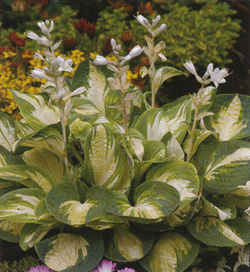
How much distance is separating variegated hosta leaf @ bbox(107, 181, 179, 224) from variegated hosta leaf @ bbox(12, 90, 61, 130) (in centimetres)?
49

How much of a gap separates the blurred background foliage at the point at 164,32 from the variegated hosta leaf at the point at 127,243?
129 centimetres

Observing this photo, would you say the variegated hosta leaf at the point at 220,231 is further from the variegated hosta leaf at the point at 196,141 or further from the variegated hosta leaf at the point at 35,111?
the variegated hosta leaf at the point at 35,111

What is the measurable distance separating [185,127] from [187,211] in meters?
0.36

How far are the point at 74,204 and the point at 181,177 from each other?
40 cm

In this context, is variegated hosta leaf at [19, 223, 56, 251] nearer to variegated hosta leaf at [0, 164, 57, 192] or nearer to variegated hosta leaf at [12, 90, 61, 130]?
variegated hosta leaf at [0, 164, 57, 192]

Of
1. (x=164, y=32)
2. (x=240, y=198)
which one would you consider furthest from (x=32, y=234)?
(x=164, y=32)

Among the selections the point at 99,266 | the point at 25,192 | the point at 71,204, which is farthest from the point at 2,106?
the point at 99,266

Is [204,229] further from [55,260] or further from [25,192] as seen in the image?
[25,192]

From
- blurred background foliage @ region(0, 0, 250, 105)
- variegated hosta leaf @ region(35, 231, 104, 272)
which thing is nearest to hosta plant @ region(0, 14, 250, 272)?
variegated hosta leaf @ region(35, 231, 104, 272)

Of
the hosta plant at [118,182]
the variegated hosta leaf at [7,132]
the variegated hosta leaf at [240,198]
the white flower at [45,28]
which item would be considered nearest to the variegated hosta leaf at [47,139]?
the hosta plant at [118,182]

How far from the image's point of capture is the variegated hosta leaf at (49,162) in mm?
1587

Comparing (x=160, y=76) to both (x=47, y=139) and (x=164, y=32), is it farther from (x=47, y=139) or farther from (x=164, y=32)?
(x=164, y=32)

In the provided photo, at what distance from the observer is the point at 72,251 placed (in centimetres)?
134

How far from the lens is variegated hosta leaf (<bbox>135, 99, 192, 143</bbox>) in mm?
1612
